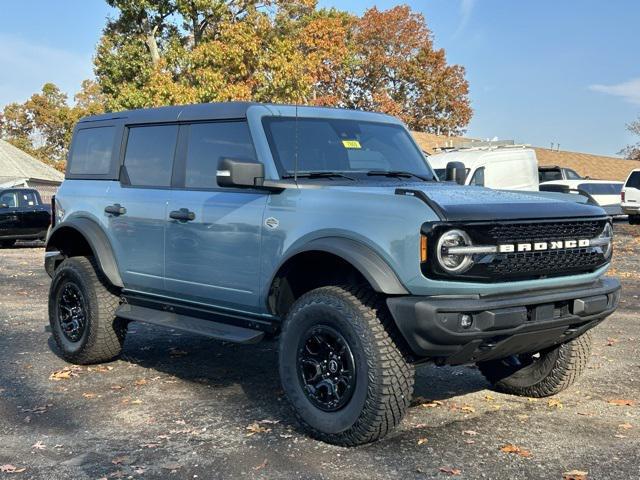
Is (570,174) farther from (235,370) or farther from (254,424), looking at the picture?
(254,424)

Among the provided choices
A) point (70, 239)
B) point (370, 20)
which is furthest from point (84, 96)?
point (70, 239)

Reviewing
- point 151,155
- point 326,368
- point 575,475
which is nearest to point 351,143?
point 151,155

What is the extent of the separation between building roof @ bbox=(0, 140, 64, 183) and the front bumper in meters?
47.0

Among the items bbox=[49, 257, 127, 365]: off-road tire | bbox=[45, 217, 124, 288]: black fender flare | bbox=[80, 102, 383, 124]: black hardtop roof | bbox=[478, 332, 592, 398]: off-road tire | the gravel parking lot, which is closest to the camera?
the gravel parking lot

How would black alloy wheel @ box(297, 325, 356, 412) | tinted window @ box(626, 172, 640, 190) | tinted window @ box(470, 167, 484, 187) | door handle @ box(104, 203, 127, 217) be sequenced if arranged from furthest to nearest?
tinted window @ box(626, 172, 640, 190) < tinted window @ box(470, 167, 484, 187) < door handle @ box(104, 203, 127, 217) < black alloy wheel @ box(297, 325, 356, 412)

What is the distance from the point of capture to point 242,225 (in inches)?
218

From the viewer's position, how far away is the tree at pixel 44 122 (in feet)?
256

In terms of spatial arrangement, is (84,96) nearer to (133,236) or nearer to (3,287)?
(3,287)

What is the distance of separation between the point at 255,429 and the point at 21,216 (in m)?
18.7

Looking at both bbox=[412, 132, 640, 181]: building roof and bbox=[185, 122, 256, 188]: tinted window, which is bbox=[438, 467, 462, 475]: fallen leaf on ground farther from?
bbox=[412, 132, 640, 181]: building roof

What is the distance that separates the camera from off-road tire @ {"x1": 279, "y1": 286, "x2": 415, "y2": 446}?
4.58 meters

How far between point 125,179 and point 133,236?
59cm

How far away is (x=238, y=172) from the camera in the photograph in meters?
5.12

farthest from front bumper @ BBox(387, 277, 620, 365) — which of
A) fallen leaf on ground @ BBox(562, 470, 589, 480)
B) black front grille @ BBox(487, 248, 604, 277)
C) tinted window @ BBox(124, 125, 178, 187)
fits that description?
tinted window @ BBox(124, 125, 178, 187)
